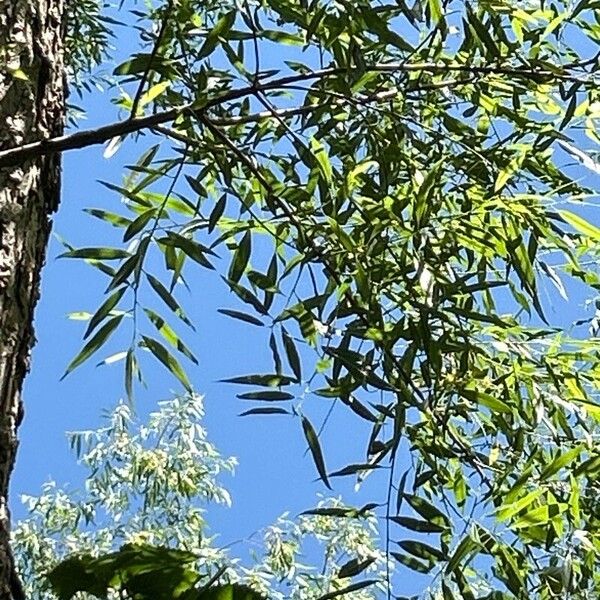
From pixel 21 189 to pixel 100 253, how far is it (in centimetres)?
8

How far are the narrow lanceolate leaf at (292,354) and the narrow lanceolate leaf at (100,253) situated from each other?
0.50ft

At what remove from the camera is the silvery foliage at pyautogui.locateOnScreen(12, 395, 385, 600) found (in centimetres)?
196

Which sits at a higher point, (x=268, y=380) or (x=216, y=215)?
(x=216, y=215)

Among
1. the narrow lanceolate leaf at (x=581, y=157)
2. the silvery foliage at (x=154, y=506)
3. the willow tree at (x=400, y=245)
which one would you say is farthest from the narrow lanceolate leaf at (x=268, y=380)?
the silvery foliage at (x=154, y=506)

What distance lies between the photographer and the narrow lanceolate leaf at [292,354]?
0.82 meters

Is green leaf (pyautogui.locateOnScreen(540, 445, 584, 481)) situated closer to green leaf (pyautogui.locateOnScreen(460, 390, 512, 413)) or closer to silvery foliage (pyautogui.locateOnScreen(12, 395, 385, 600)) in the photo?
green leaf (pyautogui.locateOnScreen(460, 390, 512, 413))

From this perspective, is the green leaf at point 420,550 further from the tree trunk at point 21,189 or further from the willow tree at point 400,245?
the tree trunk at point 21,189

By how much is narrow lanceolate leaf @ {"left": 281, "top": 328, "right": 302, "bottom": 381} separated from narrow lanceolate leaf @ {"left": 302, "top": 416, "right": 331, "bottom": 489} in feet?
0.13

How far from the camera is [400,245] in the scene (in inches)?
37.0

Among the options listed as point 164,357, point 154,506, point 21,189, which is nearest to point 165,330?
point 164,357

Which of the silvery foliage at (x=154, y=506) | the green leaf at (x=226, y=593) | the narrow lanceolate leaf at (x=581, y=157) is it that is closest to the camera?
the green leaf at (x=226, y=593)

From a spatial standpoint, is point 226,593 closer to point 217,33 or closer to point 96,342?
point 96,342

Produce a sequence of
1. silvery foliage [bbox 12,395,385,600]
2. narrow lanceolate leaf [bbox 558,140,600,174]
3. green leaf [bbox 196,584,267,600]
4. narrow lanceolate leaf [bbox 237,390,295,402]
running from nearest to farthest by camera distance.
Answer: green leaf [bbox 196,584,267,600], narrow lanceolate leaf [bbox 237,390,295,402], narrow lanceolate leaf [bbox 558,140,600,174], silvery foliage [bbox 12,395,385,600]

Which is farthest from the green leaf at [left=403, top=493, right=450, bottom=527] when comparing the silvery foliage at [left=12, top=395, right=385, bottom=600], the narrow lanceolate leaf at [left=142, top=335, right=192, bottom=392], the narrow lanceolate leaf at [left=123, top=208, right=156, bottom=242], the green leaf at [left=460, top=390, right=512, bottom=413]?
the silvery foliage at [left=12, top=395, right=385, bottom=600]
